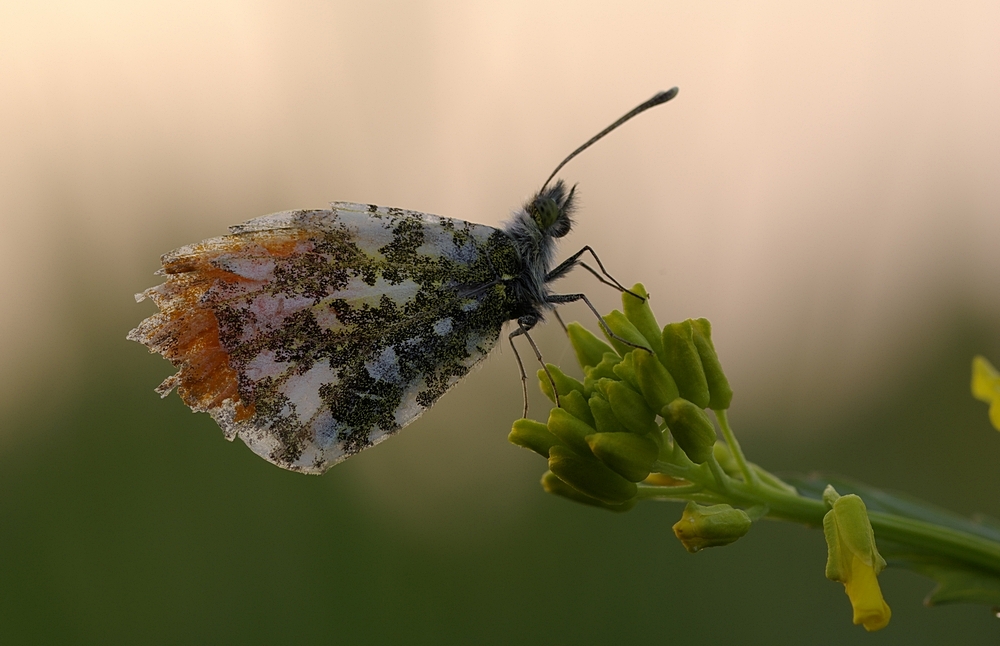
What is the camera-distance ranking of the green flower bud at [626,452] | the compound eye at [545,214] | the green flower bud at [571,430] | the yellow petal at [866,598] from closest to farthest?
the yellow petal at [866,598]
the green flower bud at [626,452]
the green flower bud at [571,430]
the compound eye at [545,214]

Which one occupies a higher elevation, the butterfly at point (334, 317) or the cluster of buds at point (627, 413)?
the butterfly at point (334, 317)

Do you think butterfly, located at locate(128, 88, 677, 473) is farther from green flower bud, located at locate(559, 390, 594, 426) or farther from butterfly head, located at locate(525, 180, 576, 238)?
green flower bud, located at locate(559, 390, 594, 426)

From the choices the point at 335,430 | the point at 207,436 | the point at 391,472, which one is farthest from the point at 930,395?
the point at 335,430

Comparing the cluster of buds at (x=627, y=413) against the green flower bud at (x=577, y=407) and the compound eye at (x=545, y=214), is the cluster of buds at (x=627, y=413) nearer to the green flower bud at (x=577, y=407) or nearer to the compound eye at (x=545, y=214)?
the green flower bud at (x=577, y=407)

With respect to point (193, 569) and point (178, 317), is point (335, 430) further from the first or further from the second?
point (193, 569)

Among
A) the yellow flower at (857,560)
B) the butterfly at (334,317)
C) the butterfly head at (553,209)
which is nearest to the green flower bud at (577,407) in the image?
the butterfly at (334,317)

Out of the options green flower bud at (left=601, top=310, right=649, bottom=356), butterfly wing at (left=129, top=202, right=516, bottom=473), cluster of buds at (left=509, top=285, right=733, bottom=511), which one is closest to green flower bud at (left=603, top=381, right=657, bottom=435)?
cluster of buds at (left=509, top=285, right=733, bottom=511)
